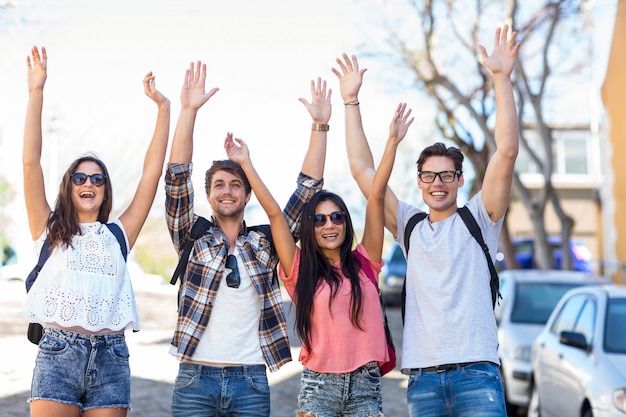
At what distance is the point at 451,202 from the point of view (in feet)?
14.6

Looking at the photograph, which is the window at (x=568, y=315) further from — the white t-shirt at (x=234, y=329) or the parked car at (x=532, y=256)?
the parked car at (x=532, y=256)

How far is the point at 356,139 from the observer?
16.1 feet

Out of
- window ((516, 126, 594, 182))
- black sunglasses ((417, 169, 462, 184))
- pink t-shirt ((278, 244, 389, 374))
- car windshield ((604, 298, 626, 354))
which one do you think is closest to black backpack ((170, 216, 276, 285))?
pink t-shirt ((278, 244, 389, 374))

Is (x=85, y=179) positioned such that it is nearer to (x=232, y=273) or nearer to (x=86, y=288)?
(x=86, y=288)

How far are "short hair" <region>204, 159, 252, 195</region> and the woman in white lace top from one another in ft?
0.83

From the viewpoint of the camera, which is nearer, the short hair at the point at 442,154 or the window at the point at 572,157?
the short hair at the point at 442,154

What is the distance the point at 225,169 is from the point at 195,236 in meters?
0.36

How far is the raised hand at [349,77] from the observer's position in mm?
5027

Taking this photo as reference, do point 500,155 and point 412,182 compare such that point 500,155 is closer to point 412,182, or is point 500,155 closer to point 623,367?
point 623,367

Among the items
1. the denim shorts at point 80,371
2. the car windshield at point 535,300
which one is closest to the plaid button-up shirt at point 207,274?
the denim shorts at point 80,371

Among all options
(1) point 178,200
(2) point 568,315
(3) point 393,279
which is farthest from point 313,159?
(3) point 393,279

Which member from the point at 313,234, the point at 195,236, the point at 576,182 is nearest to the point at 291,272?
the point at 313,234

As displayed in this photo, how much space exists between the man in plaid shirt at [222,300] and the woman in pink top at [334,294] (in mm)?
110

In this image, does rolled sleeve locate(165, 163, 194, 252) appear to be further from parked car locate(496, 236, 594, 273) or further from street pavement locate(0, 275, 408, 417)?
parked car locate(496, 236, 594, 273)
